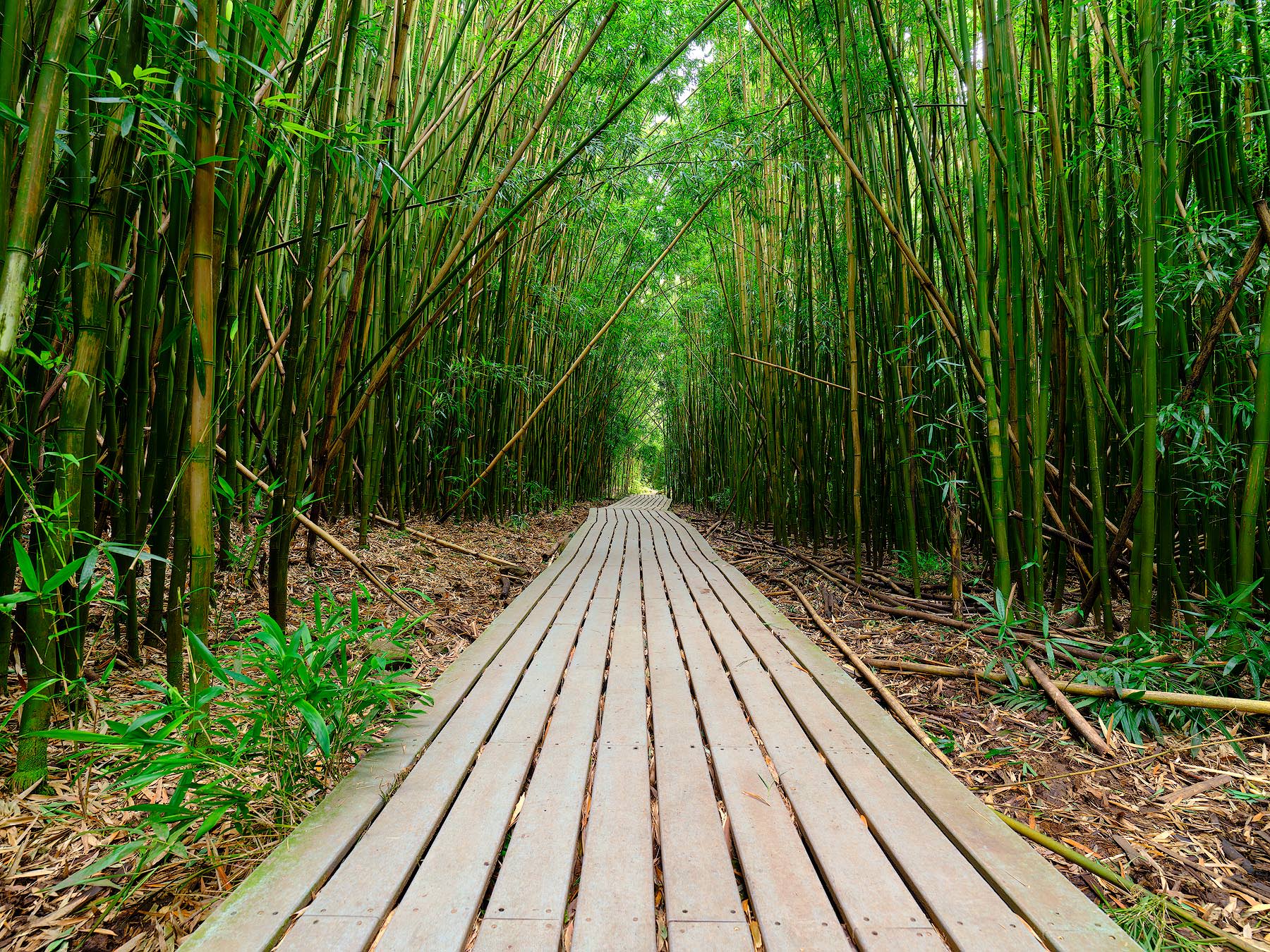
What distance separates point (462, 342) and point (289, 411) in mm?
1927

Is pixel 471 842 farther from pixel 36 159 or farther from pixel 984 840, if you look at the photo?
pixel 36 159

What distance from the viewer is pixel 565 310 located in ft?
17.0

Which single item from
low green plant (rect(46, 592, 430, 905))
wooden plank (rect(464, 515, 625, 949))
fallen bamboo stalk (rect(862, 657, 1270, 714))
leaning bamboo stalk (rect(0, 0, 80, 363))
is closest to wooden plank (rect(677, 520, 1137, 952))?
fallen bamboo stalk (rect(862, 657, 1270, 714))

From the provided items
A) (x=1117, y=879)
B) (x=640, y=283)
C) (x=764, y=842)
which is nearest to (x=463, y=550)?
(x=640, y=283)

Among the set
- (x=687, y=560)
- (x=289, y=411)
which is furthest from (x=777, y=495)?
(x=289, y=411)

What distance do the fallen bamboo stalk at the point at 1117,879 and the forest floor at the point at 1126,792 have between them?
0.02 m

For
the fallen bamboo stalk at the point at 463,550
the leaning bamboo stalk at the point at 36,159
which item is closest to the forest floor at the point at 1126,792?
the leaning bamboo stalk at the point at 36,159

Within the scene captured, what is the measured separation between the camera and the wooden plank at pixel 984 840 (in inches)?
25.9

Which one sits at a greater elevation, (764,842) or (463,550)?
(463,550)

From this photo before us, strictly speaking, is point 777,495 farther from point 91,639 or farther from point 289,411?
point 91,639

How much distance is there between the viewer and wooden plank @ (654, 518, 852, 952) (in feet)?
2.17

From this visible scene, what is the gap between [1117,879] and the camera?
777mm

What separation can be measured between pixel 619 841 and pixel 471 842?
0.63 feet

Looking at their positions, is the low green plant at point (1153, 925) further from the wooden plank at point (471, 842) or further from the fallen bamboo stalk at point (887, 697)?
the wooden plank at point (471, 842)
